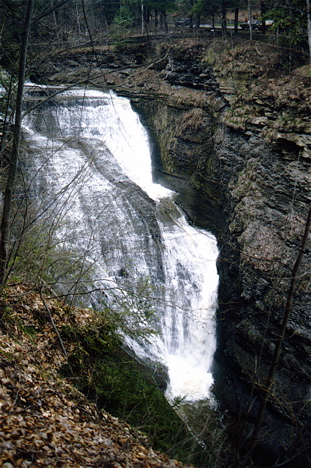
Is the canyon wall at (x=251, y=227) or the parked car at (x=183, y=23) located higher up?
the parked car at (x=183, y=23)

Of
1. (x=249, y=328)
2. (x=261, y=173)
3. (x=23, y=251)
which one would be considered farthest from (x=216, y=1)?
(x=23, y=251)

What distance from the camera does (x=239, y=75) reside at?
15477 millimetres

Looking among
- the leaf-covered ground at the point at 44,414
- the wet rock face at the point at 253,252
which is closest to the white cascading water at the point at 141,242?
the wet rock face at the point at 253,252

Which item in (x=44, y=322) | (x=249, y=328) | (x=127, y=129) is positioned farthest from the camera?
(x=127, y=129)

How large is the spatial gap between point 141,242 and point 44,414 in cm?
815

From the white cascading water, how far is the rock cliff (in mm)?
732

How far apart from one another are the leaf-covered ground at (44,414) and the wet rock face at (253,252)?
3996 millimetres

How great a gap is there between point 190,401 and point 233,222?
20.2 feet

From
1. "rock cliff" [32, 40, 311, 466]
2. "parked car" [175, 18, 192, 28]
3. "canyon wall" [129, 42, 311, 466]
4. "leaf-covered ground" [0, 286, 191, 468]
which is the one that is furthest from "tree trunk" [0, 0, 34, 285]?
"parked car" [175, 18, 192, 28]

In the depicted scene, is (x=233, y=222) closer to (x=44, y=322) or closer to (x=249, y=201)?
(x=249, y=201)

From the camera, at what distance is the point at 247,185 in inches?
512

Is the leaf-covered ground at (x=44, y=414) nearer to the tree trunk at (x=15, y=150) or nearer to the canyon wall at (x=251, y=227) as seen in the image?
the tree trunk at (x=15, y=150)

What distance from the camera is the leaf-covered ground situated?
3.29m

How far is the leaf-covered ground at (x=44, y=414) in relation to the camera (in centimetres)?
329
